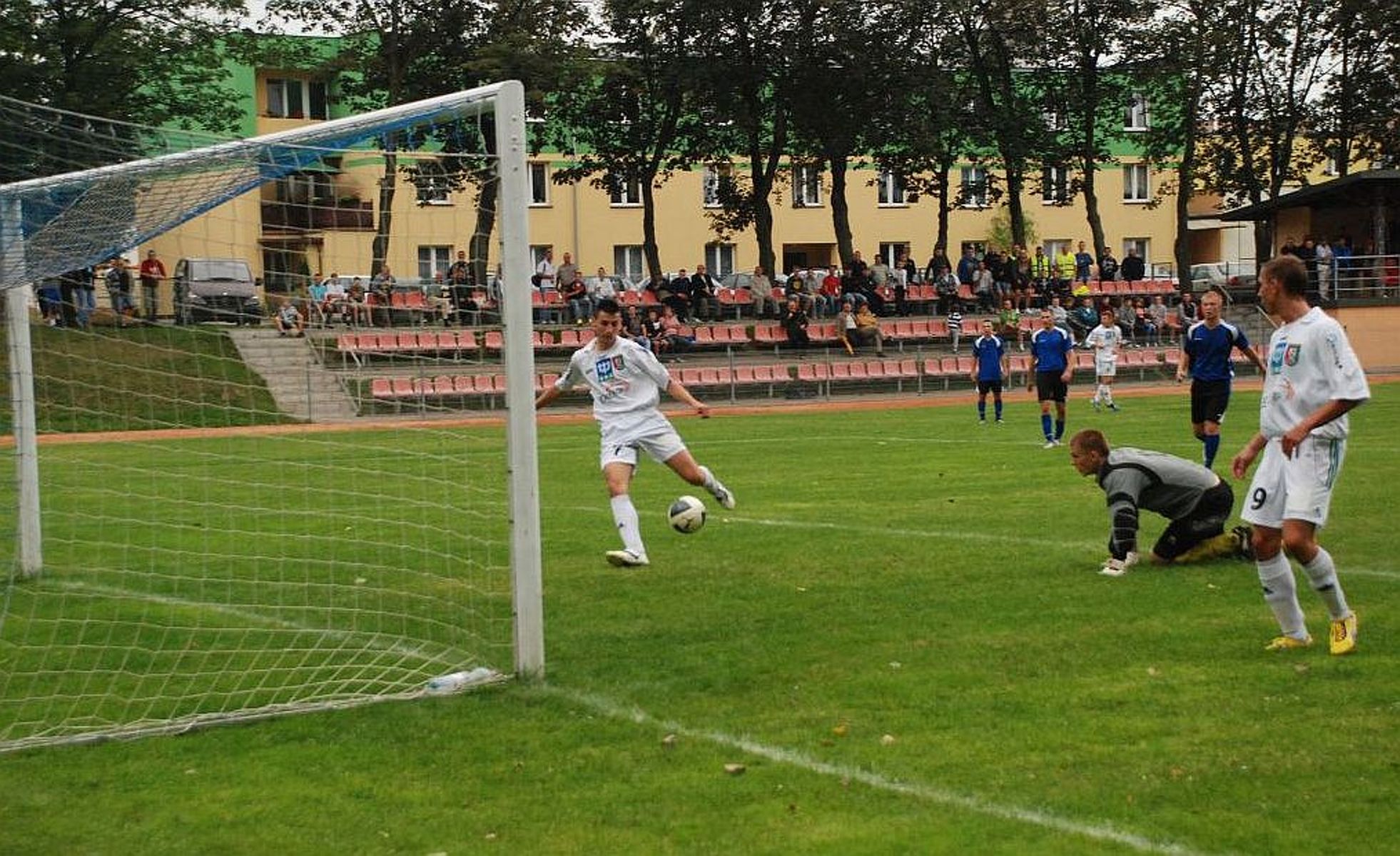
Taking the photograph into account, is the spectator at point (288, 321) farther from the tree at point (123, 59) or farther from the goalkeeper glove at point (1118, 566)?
the tree at point (123, 59)

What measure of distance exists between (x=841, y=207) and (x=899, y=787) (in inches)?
1680

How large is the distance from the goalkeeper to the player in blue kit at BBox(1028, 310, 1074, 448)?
1083cm

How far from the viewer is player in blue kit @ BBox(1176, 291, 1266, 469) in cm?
1661

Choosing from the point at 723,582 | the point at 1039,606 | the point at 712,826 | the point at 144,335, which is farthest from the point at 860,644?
the point at 144,335

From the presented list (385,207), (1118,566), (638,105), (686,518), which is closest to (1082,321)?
(638,105)

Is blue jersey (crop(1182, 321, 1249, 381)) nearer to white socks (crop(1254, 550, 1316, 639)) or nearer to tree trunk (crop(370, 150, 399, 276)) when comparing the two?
white socks (crop(1254, 550, 1316, 639))

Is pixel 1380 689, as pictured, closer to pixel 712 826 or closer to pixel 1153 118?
pixel 712 826

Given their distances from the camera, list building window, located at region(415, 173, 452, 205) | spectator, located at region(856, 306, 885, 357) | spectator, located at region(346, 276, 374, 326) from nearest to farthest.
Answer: building window, located at region(415, 173, 452, 205) < spectator, located at region(346, 276, 374, 326) < spectator, located at region(856, 306, 885, 357)

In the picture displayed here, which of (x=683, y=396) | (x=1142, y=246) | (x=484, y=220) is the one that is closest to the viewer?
(x=484, y=220)

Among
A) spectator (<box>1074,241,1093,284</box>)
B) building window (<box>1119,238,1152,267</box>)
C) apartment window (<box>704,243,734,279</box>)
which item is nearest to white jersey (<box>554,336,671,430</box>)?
spectator (<box>1074,241,1093,284</box>)

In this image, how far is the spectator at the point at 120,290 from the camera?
9875mm

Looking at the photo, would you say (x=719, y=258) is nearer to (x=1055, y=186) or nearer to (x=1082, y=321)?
(x=1055, y=186)

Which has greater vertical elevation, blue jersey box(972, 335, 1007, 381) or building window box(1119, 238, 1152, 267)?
building window box(1119, 238, 1152, 267)

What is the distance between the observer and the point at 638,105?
4647cm
